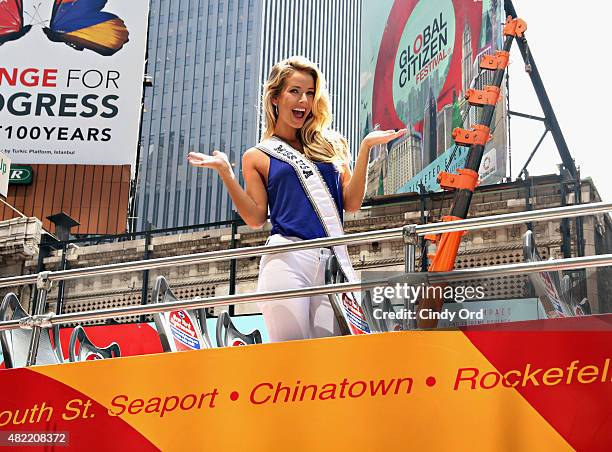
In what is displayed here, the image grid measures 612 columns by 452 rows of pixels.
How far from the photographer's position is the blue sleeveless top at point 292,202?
3986 millimetres

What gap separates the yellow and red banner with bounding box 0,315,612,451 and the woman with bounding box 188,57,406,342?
0.21 meters

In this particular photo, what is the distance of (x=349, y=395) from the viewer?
355cm

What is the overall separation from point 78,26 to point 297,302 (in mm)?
21588

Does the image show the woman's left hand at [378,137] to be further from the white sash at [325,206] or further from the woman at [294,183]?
the white sash at [325,206]

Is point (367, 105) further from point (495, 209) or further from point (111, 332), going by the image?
point (111, 332)

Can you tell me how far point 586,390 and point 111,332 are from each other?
11.1 meters

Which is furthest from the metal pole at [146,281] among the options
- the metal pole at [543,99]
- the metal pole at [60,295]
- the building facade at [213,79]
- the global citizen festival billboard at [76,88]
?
the building facade at [213,79]

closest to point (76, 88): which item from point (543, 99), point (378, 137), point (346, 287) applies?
point (543, 99)

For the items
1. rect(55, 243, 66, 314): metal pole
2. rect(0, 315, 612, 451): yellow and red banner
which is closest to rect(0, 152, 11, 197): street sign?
rect(55, 243, 66, 314): metal pole

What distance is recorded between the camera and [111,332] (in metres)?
13.5

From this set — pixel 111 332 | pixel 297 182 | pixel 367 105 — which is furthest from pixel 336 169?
pixel 367 105

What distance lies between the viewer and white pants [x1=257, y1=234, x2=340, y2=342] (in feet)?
12.4
